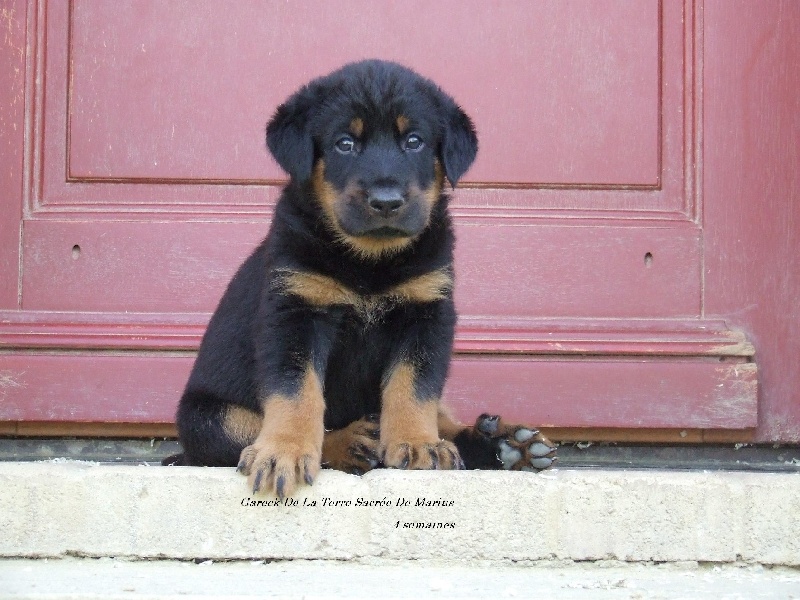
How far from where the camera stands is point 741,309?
379 centimetres

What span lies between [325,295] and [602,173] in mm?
1523

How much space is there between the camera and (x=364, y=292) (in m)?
2.78

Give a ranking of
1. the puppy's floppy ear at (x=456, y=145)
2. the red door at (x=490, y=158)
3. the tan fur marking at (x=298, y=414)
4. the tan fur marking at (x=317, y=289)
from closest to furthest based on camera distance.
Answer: the tan fur marking at (x=298, y=414) < the tan fur marking at (x=317, y=289) < the puppy's floppy ear at (x=456, y=145) < the red door at (x=490, y=158)

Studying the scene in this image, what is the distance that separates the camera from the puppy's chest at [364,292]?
2.72 metres

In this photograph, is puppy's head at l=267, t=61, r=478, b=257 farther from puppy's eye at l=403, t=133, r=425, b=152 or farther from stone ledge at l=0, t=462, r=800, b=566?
stone ledge at l=0, t=462, r=800, b=566

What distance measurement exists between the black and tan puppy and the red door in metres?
0.87

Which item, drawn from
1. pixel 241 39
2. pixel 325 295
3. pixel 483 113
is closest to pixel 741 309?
pixel 483 113

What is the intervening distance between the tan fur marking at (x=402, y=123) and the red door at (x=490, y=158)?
3.29 feet

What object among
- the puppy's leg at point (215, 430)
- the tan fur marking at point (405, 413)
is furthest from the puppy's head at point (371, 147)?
the puppy's leg at point (215, 430)

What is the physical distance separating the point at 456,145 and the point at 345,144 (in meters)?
0.32

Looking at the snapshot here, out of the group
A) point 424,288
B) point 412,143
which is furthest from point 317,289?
point 412,143

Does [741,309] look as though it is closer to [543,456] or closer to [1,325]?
[543,456]

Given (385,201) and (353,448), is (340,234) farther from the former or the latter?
(353,448)

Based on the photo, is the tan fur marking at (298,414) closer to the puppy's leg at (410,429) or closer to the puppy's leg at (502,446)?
the puppy's leg at (410,429)
